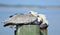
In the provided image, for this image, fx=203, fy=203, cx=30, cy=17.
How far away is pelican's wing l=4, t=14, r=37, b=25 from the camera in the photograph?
1.58 metres

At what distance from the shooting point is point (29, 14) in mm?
1683

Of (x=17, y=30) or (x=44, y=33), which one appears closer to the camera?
(x=17, y=30)

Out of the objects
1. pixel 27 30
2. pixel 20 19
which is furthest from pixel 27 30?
pixel 20 19

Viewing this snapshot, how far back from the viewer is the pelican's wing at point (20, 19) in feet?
5.17

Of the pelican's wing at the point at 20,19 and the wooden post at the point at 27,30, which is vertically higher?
the pelican's wing at the point at 20,19

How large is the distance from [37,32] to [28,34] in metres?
0.07

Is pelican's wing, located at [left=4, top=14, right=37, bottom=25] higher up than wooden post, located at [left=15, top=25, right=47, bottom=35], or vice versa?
pelican's wing, located at [left=4, top=14, right=37, bottom=25]

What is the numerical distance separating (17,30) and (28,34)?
0.09 meters

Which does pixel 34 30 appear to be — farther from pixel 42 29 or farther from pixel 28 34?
pixel 42 29

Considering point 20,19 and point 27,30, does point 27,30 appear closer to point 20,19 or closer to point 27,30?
point 27,30

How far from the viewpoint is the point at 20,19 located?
160 cm

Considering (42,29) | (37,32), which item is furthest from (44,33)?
(37,32)

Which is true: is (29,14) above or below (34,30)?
above

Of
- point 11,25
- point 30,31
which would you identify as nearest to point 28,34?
point 30,31
